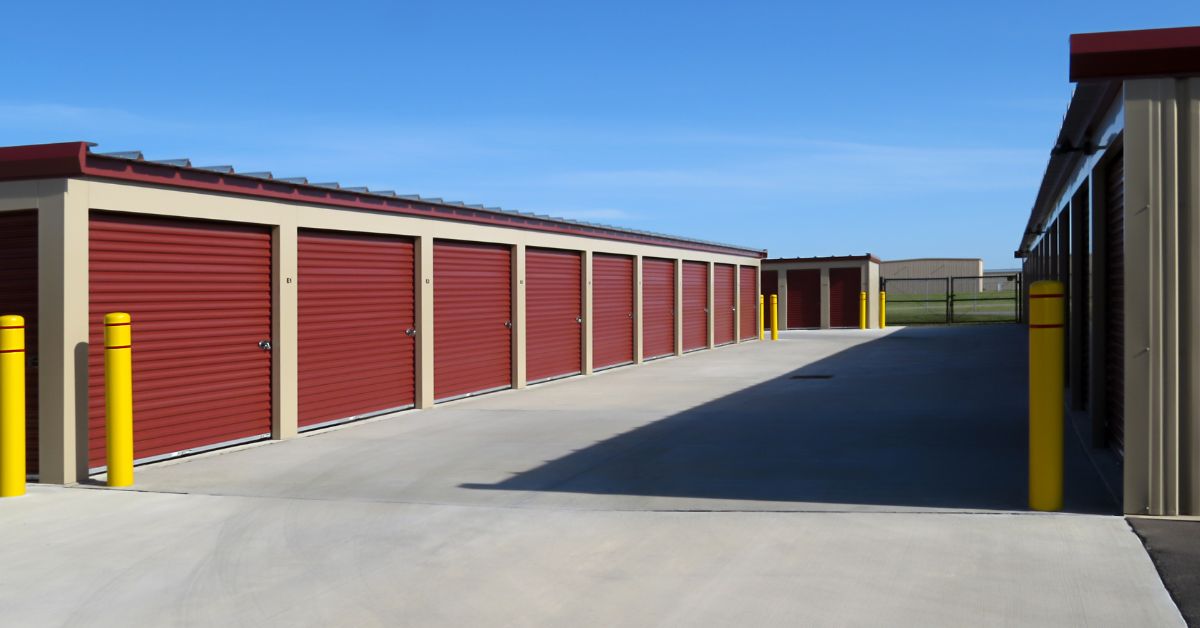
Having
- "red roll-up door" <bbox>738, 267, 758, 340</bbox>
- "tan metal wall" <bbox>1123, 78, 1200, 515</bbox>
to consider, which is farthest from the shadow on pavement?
"red roll-up door" <bbox>738, 267, 758, 340</bbox>

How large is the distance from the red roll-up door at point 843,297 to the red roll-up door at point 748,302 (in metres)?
7.91

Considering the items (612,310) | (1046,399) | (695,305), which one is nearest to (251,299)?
(1046,399)

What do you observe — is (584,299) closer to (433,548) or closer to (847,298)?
(433,548)

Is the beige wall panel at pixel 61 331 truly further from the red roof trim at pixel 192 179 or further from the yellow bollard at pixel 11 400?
the yellow bollard at pixel 11 400

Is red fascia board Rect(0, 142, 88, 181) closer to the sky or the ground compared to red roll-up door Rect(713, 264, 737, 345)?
closer to the sky

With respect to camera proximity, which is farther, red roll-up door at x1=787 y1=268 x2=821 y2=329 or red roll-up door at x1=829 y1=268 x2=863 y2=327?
red roll-up door at x1=787 y1=268 x2=821 y2=329

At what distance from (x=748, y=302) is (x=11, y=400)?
26.6 metres

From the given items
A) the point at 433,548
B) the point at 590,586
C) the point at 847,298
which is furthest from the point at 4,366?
the point at 847,298

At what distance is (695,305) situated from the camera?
28000mm

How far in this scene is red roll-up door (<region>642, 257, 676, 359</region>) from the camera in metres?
24.3

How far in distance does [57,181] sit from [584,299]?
12348 mm

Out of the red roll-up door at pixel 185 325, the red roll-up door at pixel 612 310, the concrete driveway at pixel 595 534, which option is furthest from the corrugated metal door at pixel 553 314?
the red roll-up door at pixel 185 325

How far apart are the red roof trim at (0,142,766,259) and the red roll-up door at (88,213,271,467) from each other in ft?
1.40

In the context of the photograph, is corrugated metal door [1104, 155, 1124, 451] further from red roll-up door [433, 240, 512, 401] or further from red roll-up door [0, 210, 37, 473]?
red roll-up door [0, 210, 37, 473]
